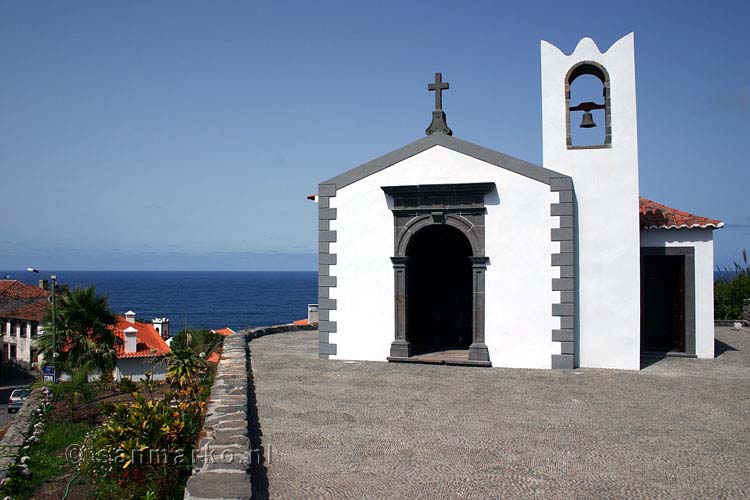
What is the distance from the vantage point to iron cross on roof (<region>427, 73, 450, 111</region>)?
13.6 meters

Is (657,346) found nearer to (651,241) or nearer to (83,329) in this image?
(651,241)

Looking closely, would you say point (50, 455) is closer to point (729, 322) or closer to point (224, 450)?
point (224, 450)

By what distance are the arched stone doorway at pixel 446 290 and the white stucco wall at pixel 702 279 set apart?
14.9 feet

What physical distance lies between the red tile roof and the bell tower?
207 centimetres

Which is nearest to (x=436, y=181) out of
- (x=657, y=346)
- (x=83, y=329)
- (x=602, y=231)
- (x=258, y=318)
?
(x=602, y=231)

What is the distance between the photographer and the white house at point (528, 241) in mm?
12180

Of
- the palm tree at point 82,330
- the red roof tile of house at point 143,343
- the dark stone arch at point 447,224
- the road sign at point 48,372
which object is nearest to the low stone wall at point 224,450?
the dark stone arch at point 447,224

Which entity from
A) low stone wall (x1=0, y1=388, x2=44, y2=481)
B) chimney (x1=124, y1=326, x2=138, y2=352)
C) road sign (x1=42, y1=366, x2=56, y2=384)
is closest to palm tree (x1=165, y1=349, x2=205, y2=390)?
low stone wall (x1=0, y1=388, x2=44, y2=481)

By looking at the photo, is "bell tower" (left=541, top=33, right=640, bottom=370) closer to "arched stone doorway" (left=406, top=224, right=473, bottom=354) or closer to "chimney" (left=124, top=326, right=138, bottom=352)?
"arched stone doorway" (left=406, top=224, right=473, bottom=354)

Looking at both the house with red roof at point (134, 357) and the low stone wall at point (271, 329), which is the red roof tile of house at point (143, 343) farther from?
the low stone wall at point (271, 329)

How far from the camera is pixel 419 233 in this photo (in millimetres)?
13305

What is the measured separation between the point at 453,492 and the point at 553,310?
280 inches

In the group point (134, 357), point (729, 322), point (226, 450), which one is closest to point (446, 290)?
point (226, 450)

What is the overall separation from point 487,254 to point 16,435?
9.29m
